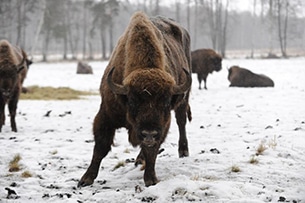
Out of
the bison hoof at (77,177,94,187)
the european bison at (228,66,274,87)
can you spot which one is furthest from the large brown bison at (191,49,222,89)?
the bison hoof at (77,177,94,187)

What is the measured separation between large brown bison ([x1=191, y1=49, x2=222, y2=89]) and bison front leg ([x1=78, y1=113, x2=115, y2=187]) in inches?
539

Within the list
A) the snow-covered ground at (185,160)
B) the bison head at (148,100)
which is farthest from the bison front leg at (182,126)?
the bison head at (148,100)

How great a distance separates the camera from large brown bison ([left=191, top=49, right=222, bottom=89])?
18562mm

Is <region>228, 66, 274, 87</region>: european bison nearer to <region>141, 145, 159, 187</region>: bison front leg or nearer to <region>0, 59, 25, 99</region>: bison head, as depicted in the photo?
<region>0, 59, 25, 99</region>: bison head

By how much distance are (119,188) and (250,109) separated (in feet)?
23.5

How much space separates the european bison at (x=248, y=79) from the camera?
57.7 ft

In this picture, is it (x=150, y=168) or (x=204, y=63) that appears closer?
(x=150, y=168)

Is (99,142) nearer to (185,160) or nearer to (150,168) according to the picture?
(150,168)

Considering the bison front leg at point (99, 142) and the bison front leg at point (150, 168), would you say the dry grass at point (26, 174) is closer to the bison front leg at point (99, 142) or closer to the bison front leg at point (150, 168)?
the bison front leg at point (99, 142)

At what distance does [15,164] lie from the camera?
5828mm

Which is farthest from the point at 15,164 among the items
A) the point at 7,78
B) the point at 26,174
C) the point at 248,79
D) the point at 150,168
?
the point at 248,79

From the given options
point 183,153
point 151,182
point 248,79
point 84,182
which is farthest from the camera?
point 248,79

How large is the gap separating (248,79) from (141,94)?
14.5 metres

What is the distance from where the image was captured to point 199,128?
29.3ft
